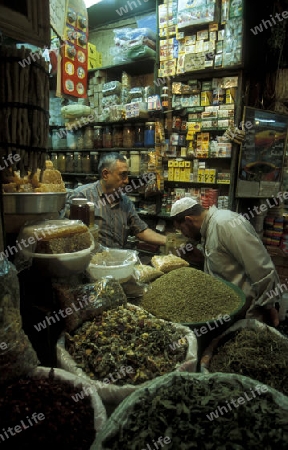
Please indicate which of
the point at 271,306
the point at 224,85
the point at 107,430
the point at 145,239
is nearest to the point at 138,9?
the point at 224,85

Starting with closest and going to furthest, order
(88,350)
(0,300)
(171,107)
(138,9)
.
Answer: (0,300) → (88,350) → (171,107) → (138,9)

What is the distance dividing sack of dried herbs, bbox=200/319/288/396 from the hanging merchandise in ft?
8.48

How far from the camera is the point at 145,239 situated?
3.49 metres

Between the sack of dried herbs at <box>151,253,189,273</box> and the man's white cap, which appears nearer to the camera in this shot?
the sack of dried herbs at <box>151,253,189,273</box>

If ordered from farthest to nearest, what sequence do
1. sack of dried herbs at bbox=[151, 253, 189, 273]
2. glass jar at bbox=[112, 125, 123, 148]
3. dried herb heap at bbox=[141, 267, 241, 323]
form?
glass jar at bbox=[112, 125, 123, 148] → sack of dried herbs at bbox=[151, 253, 189, 273] → dried herb heap at bbox=[141, 267, 241, 323]

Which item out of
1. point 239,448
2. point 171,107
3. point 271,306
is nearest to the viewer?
point 239,448

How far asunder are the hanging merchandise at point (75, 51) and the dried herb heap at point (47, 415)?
2640 mm

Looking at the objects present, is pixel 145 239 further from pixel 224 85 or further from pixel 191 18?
pixel 191 18

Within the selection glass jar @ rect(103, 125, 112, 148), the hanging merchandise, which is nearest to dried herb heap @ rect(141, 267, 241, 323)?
the hanging merchandise

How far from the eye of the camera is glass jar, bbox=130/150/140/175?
4291 mm

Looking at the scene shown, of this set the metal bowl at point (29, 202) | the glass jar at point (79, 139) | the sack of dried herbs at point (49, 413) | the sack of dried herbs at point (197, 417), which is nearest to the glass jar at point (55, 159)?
the glass jar at point (79, 139)

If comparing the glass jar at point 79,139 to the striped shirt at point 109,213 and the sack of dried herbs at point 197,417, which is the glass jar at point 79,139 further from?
the sack of dried herbs at point 197,417

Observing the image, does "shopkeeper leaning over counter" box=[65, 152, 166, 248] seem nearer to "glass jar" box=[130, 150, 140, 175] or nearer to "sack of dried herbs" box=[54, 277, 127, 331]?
"glass jar" box=[130, 150, 140, 175]

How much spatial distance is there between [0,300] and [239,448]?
34.0 inches
